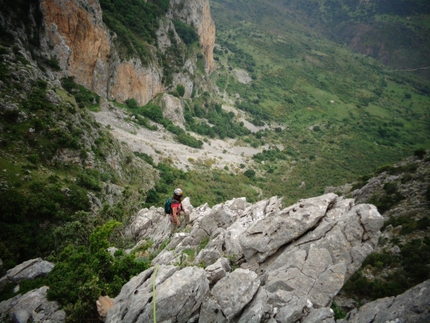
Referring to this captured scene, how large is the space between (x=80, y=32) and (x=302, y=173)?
81.8m

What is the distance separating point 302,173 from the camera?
92500 millimetres

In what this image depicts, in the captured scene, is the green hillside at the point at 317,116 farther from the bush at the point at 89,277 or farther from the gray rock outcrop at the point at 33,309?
the gray rock outcrop at the point at 33,309

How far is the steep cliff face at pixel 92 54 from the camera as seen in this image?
5716 centimetres

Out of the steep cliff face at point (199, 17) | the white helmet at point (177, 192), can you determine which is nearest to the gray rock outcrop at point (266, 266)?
the white helmet at point (177, 192)

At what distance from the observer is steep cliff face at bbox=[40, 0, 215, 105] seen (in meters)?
57.2

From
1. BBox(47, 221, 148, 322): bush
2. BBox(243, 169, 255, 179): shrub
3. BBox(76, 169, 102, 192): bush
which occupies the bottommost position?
BBox(243, 169, 255, 179): shrub

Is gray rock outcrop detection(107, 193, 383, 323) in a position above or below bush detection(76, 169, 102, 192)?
above

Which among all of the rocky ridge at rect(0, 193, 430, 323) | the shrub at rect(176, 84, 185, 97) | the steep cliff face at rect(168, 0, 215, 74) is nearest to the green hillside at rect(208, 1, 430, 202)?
the steep cliff face at rect(168, 0, 215, 74)

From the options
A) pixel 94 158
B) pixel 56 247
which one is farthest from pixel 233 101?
pixel 56 247

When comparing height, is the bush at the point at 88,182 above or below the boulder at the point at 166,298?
below

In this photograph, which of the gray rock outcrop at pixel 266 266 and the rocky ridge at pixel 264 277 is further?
the gray rock outcrop at pixel 266 266

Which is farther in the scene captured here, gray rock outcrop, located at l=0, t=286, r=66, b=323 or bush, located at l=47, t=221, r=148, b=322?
gray rock outcrop, located at l=0, t=286, r=66, b=323

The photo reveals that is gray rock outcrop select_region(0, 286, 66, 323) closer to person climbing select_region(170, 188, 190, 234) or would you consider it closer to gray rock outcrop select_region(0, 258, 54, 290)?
gray rock outcrop select_region(0, 258, 54, 290)

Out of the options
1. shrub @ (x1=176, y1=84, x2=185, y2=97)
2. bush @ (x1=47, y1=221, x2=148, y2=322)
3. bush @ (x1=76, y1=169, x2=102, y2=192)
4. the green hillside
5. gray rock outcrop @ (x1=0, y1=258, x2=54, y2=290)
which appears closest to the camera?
bush @ (x1=47, y1=221, x2=148, y2=322)
